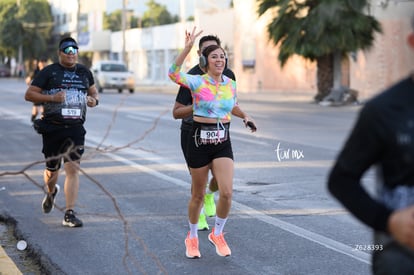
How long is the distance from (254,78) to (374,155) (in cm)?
4312

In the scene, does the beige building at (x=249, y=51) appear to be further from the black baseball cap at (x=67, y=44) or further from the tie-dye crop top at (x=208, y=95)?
the black baseball cap at (x=67, y=44)

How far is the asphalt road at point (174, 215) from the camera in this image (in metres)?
6.36

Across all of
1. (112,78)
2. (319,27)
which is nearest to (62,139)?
(319,27)

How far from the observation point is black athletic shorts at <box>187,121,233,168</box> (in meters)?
6.41

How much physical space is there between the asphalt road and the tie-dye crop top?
65 centimetres

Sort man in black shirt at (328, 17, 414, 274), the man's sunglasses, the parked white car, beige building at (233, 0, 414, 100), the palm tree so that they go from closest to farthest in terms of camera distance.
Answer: man in black shirt at (328, 17, 414, 274), the man's sunglasses, the palm tree, beige building at (233, 0, 414, 100), the parked white car

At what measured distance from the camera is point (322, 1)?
2803cm

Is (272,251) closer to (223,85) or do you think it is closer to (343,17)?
(223,85)

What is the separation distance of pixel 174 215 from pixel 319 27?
20258 millimetres

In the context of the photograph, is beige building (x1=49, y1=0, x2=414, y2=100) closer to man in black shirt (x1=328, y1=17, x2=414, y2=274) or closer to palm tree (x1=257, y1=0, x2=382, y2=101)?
man in black shirt (x1=328, y1=17, x2=414, y2=274)

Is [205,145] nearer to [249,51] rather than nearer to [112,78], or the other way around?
[112,78]

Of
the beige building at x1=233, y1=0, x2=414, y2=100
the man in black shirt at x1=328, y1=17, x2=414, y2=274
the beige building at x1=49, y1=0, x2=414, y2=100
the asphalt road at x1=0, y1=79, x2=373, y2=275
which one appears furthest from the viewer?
the beige building at x1=233, y1=0, x2=414, y2=100

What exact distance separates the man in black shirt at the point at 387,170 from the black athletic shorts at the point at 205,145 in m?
3.65

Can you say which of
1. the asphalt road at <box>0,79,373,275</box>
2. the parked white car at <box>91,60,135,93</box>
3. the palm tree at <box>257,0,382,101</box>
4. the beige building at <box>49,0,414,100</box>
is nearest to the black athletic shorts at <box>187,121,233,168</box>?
Result: the asphalt road at <box>0,79,373,275</box>
